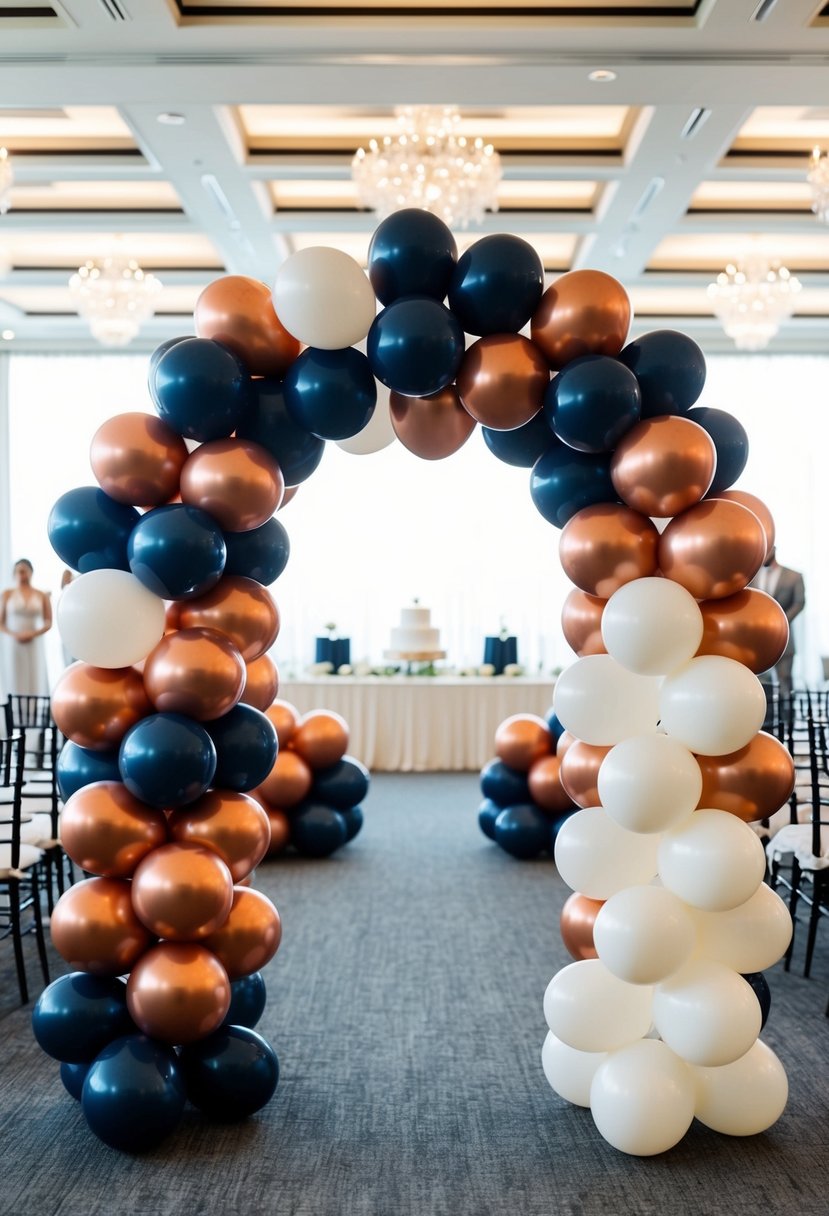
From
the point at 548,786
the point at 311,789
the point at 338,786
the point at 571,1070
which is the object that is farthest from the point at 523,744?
the point at 571,1070

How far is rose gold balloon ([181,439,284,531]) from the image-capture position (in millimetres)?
2965

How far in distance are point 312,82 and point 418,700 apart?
4.86 metres

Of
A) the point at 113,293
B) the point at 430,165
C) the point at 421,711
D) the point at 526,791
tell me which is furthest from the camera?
the point at 421,711

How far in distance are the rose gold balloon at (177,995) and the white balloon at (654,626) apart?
1426 mm

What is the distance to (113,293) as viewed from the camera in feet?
25.6

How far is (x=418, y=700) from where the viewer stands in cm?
873

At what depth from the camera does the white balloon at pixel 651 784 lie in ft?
9.01

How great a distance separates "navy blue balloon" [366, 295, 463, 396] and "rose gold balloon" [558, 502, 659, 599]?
1.88 feet

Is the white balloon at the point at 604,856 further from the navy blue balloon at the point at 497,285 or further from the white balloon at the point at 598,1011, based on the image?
the navy blue balloon at the point at 497,285

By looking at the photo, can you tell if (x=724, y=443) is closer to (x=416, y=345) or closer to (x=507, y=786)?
(x=416, y=345)

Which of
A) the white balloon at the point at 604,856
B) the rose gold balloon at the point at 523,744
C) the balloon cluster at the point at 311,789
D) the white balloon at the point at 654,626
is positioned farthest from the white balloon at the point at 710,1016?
the balloon cluster at the point at 311,789

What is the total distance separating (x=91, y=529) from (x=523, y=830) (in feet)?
12.1

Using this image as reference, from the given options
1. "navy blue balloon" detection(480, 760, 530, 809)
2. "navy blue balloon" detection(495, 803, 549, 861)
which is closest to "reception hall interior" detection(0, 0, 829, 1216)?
"navy blue balloon" detection(495, 803, 549, 861)

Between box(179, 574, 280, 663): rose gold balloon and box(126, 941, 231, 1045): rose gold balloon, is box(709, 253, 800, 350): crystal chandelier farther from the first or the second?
box(126, 941, 231, 1045): rose gold balloon
